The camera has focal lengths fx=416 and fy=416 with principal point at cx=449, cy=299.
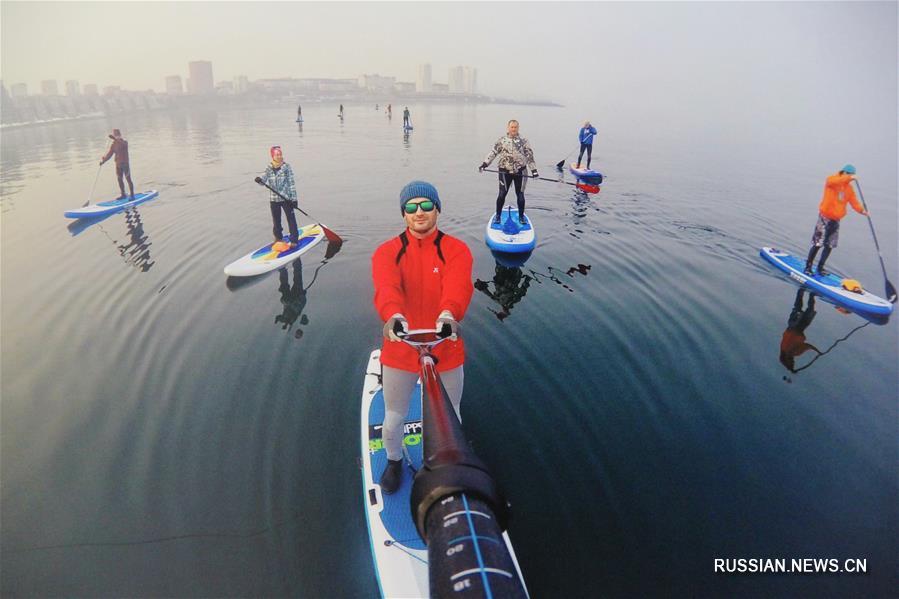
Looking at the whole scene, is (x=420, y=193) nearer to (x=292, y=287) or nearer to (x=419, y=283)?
(x=419, y=283)

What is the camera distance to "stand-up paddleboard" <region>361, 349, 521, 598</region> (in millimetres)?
3791

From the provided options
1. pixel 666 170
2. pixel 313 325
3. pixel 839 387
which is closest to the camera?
pixel 839 387

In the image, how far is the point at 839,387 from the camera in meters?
7.23

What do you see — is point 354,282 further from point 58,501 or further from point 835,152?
point 835,152

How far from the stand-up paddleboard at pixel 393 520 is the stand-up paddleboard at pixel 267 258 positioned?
6549 millimetres

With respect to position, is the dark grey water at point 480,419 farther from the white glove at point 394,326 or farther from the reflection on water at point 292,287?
the white glove at point 394,326

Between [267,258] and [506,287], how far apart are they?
21.2 feet

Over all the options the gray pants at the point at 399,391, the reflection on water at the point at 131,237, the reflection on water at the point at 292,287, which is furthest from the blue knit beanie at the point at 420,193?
the reflection on water at the point at 131,237

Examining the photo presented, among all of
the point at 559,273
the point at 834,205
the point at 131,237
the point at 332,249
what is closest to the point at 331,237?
the point at 332,249

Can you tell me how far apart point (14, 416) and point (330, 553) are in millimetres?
5646

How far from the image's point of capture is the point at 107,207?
16.3 m

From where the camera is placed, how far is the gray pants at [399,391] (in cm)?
404

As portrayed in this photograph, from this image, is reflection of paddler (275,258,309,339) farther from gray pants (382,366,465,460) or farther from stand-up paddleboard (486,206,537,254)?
stand-up paddleboard (486,206,537,254)

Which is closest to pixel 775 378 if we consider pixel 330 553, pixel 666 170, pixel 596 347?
pixel 596 347
